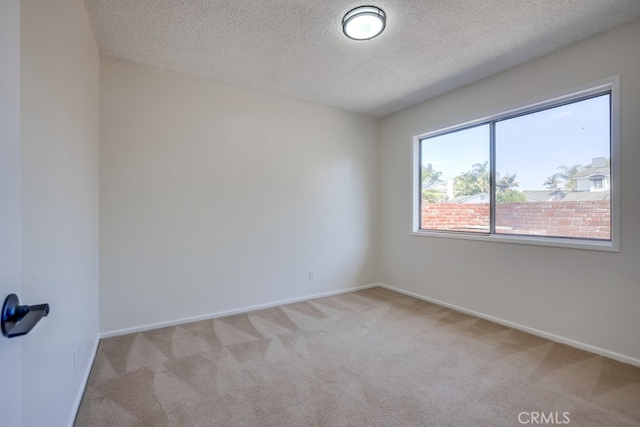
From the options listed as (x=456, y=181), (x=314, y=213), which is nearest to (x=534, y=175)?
(x=456, y=181)

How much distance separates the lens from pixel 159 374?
2203mm

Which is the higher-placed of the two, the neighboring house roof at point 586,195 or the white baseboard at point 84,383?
the neighboring house roof at point 586,195

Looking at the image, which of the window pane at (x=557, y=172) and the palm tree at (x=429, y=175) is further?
the palm tree at (x=429, y=175)

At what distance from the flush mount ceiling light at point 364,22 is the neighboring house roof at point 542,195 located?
7.36 feet

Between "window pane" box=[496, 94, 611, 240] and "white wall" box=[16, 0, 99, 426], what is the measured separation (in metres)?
3.85

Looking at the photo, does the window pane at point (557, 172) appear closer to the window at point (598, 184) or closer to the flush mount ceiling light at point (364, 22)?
the window at point (598, 184)

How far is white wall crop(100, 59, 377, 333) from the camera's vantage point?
289 cm

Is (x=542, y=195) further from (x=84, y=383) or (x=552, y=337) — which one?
(x=84, y=383)

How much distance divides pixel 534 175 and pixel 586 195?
47 cm

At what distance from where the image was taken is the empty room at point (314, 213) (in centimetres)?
173

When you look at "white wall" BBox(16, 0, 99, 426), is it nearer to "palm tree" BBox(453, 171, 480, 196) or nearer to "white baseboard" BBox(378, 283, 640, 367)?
"white baseboard" BBox(378, 283, 640, 367)

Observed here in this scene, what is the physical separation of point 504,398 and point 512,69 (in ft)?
10.1

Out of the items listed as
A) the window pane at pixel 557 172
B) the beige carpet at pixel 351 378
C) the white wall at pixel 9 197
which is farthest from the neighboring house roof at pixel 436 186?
the white wall at pixel 9 197

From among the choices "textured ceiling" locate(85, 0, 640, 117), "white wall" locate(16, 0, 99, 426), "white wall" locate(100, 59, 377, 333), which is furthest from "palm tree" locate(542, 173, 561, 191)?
"white wall" locate(16, 0, 99, 426)
